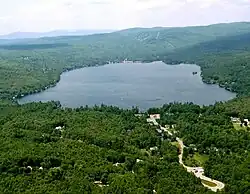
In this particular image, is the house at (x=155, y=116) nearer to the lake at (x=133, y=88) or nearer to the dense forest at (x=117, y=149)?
the dense forest at (x=117, y=149)

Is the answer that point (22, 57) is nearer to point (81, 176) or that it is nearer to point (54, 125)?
point (54, 125)

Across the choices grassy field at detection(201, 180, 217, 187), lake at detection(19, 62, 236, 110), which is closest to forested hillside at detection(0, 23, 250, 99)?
lake at detection(19, 62, 236, 110)

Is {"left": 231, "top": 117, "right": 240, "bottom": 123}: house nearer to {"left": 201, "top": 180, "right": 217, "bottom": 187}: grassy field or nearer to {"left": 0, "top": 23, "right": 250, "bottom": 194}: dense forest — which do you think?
{"left": 0, "top": 23, "right": 250, "bottom": 194}: dense forest

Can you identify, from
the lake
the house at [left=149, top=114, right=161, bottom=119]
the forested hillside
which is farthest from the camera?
the forested hillside

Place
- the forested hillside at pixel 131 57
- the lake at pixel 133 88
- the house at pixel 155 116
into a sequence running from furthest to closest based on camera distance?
the forested hillside at pixel 131 57 < the lake at pixel 133 88 < the house at pixel 155 116

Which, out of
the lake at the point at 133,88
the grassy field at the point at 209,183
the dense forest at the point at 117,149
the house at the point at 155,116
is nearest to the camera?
the dense forest at the point at 117,149

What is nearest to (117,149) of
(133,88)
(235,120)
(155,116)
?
(155,116)

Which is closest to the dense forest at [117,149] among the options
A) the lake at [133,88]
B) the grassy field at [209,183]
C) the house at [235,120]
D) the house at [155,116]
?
the house at [235,120]

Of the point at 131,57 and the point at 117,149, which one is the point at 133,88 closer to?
the point at 117,149
